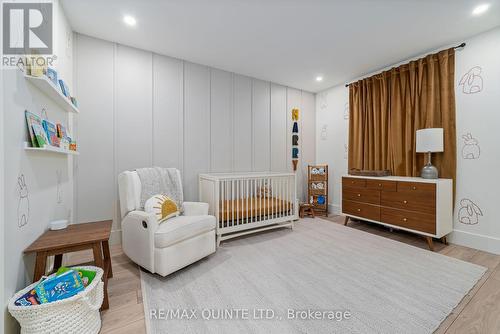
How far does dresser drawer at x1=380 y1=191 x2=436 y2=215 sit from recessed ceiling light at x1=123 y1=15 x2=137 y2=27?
139 inches

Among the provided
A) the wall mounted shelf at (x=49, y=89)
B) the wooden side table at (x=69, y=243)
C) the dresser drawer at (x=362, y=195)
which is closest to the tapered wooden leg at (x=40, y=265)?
the wooden side table at (x=69, y=243)

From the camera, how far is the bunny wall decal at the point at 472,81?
2.45 m

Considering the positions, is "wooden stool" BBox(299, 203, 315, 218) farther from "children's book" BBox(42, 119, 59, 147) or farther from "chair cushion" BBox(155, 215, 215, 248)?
"children's book" BBox(42, 119, 59, 147)

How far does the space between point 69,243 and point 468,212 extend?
3.90 meters

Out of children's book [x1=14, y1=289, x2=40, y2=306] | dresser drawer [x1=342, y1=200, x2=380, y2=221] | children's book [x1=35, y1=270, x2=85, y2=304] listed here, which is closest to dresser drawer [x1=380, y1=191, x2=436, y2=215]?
dresser drawer [x1=342, y1=200, x2=380, y2=221]

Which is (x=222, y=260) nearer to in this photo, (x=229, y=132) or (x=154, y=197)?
(x=154, y=197)

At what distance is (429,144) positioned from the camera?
8.34 ft

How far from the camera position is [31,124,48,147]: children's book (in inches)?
51.9

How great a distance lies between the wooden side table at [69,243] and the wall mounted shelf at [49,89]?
101 centimetres

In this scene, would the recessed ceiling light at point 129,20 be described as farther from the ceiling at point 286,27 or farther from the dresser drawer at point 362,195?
the dresser drawer at point 362,195

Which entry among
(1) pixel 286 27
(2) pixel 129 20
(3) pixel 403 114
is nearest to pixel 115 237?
(2) pixel 129 20

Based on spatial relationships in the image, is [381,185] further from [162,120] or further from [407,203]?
[162,120]

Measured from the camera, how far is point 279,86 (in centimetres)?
400

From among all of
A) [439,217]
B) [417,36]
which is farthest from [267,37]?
[439,217]
